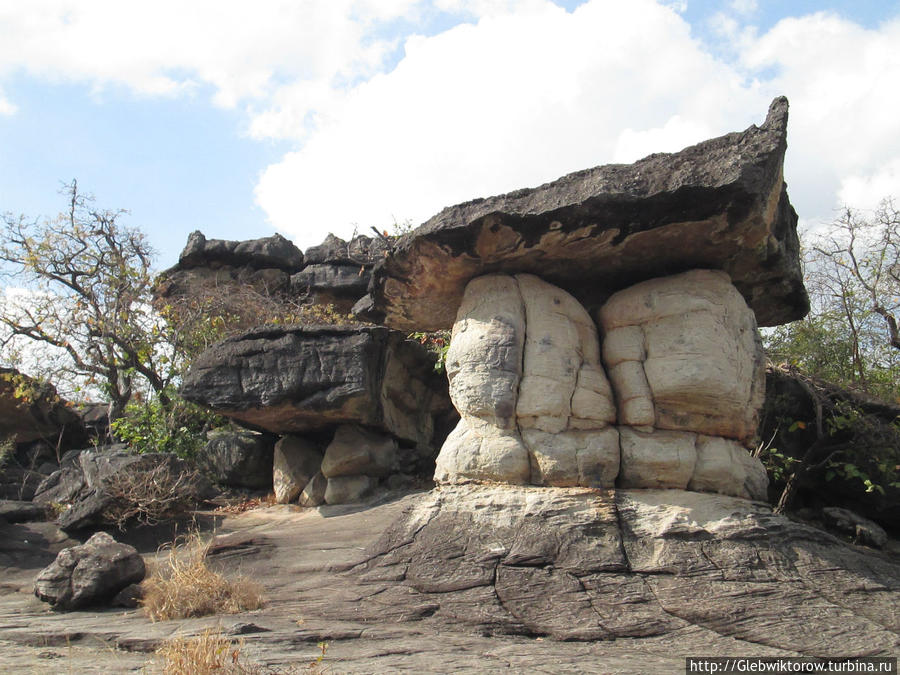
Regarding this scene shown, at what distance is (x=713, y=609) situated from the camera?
4.73m

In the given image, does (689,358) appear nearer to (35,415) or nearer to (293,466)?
(293,466)

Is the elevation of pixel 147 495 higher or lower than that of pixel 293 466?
lower

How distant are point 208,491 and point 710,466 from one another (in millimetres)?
7943

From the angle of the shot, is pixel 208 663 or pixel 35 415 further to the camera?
pixel 35 415

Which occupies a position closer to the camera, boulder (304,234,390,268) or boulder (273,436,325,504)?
boulder (273,436,325,504)

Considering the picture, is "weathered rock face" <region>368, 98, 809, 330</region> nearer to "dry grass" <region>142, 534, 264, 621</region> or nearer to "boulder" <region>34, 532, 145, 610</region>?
"dry grass" <region>142, 534, 264, 621</region>

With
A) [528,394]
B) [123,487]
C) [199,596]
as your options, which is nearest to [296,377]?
[123,487]

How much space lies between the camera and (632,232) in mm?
5902

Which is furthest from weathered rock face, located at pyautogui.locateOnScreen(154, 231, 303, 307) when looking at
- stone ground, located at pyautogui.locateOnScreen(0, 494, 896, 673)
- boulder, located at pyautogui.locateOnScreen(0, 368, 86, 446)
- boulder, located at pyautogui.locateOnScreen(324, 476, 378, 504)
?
stone ground, located at pyautogui.locateOnScreen(0, 494, 896, 673)

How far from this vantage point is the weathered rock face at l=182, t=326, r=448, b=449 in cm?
1045

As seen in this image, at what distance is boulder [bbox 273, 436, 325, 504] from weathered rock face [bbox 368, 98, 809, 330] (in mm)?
4982

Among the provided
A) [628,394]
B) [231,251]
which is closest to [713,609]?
[628,394]

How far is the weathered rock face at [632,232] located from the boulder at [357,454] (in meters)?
4.23

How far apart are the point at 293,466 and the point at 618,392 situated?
21.4 feet
